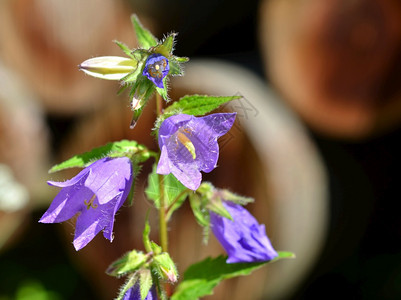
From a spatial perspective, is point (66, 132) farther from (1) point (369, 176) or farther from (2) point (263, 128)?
(1) point (369, 176)

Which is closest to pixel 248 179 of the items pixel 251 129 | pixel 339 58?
pixel 251 129

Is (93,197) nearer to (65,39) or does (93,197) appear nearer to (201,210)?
(201,210)

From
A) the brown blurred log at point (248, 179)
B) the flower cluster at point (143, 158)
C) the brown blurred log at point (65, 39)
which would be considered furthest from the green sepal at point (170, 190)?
the brown blurred log at point (65, 39)

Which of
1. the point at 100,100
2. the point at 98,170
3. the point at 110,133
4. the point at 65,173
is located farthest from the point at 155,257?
the point at 100,100

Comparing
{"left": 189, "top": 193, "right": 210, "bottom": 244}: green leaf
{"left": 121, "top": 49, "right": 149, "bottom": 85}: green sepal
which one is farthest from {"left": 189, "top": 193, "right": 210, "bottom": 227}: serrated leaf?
{"left": 121, "top": 49, "right": 149, "bottom": 85}: green sepal

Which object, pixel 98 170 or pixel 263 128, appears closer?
pixel 98 170

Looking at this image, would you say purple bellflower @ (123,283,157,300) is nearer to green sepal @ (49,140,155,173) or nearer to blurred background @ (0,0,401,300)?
green sepal @ (49,140,155,173)
